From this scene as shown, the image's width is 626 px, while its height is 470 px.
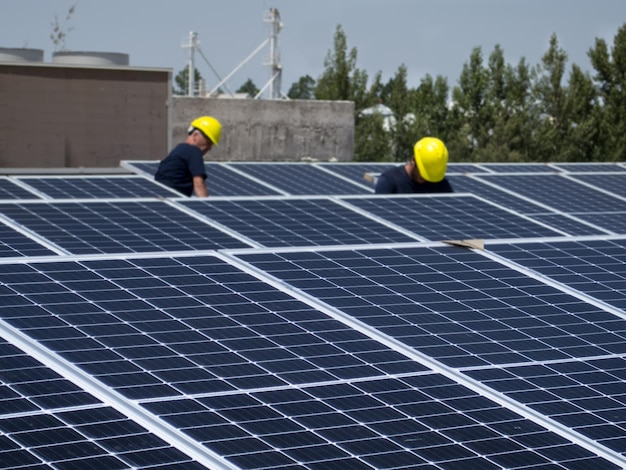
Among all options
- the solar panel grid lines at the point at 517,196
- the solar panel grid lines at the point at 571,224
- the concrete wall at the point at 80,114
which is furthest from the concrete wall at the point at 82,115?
the solar panel grid lines at the point at 571,224

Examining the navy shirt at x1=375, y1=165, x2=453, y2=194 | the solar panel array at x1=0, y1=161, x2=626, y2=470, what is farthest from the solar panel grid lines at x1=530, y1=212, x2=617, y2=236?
the solar panel array at x1=0, y1=161, x2=626, y2=470

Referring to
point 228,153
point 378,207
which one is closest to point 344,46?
point 228,153

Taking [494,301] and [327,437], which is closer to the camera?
[327,437]

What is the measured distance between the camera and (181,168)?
1480 cm

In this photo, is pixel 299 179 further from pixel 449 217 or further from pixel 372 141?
pixel 372 141

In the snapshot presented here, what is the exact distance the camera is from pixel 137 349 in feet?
21.9

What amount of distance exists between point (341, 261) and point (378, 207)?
369cm

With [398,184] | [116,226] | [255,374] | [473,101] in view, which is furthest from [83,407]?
[473,101]

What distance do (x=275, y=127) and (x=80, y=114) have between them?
15934 mm

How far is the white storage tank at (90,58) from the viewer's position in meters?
22.3

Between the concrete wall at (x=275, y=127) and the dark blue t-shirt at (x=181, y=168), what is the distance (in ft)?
69.0

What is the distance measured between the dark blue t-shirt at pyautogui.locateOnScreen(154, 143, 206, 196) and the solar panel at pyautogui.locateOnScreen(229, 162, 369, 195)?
12.6 feet

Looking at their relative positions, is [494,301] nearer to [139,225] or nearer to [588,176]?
[139,225]

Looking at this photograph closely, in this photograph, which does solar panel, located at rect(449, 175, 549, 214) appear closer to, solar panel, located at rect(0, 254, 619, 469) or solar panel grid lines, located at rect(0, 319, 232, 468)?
solar panel, located at rect(0, 254, 619, 469)
